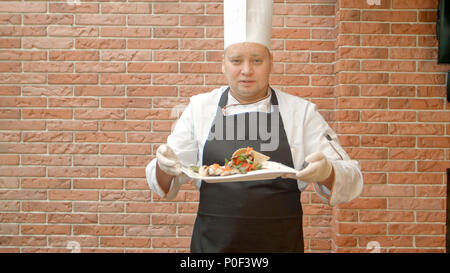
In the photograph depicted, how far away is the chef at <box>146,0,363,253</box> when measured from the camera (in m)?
1.47

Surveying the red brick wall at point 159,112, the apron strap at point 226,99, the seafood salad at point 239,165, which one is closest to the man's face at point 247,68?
the apron strap at point 226,99

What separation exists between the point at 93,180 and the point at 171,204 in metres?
0.54

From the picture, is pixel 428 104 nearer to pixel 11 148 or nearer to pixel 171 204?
pixel 171 204

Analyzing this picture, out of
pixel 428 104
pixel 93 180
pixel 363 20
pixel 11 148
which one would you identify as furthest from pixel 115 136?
pixel 428 104

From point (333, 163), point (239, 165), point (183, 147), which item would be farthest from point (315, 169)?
point (183, 147)

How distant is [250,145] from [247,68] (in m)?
0.32

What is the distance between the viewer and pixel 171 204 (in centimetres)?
244

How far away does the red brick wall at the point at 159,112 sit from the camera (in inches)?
91.4

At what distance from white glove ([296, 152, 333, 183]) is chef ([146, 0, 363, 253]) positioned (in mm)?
129

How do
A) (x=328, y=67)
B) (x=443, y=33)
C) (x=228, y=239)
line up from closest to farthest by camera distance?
(x=228, y=239) → (x=443, y=33) → (x=328, y=67)

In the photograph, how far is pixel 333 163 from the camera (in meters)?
1.38

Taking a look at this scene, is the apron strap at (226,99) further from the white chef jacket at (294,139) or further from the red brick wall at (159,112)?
the red brick wall at (159,112)

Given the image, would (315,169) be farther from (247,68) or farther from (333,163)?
(247,68)

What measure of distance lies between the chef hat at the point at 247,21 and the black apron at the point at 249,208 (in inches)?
12.4
